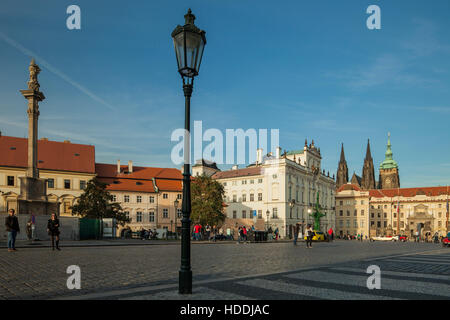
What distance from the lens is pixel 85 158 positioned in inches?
2633

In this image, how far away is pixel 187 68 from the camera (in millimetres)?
7449

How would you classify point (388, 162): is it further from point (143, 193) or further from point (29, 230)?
point (29, 230)

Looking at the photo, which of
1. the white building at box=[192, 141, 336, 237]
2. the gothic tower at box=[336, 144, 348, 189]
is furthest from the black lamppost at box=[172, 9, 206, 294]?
the gothic tower at box=[336, 144, 348, 189]

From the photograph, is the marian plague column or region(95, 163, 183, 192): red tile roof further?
region(95, 163, 183, 192): red tile roof

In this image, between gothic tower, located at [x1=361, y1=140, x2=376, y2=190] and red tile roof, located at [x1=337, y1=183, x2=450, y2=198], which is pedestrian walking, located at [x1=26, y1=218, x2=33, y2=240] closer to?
red tile roof, located at [x1=337, y1=183, x2=450, y2=198]

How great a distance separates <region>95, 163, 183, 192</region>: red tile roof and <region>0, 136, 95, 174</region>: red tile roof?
13.7 feet

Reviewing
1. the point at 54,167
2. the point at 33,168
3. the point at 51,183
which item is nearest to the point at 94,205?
the point at 33,168

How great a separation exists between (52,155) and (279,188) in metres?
40.6

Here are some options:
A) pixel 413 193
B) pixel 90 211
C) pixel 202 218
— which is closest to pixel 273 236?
pixel 202 218

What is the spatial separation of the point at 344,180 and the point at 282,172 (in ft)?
324

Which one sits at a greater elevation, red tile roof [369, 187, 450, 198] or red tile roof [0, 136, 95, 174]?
red tile roof [0, 136, 95, 174]

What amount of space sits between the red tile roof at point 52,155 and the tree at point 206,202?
2182 cm

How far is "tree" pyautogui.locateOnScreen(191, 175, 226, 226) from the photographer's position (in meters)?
52.6

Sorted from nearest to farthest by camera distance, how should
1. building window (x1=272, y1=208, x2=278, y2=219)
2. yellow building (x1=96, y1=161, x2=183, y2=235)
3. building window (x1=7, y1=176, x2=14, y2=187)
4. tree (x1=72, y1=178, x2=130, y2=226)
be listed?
1. tree (x1=72, y1=178, x2=130, y2=226)
2. building window (x1=7, y1=176, x2=14, y2=187)
3. yellow building (x1=96, y1=161, x2=183, y2=235)
4. building window (x1=272, y1=208, x2=278, y2=219)
